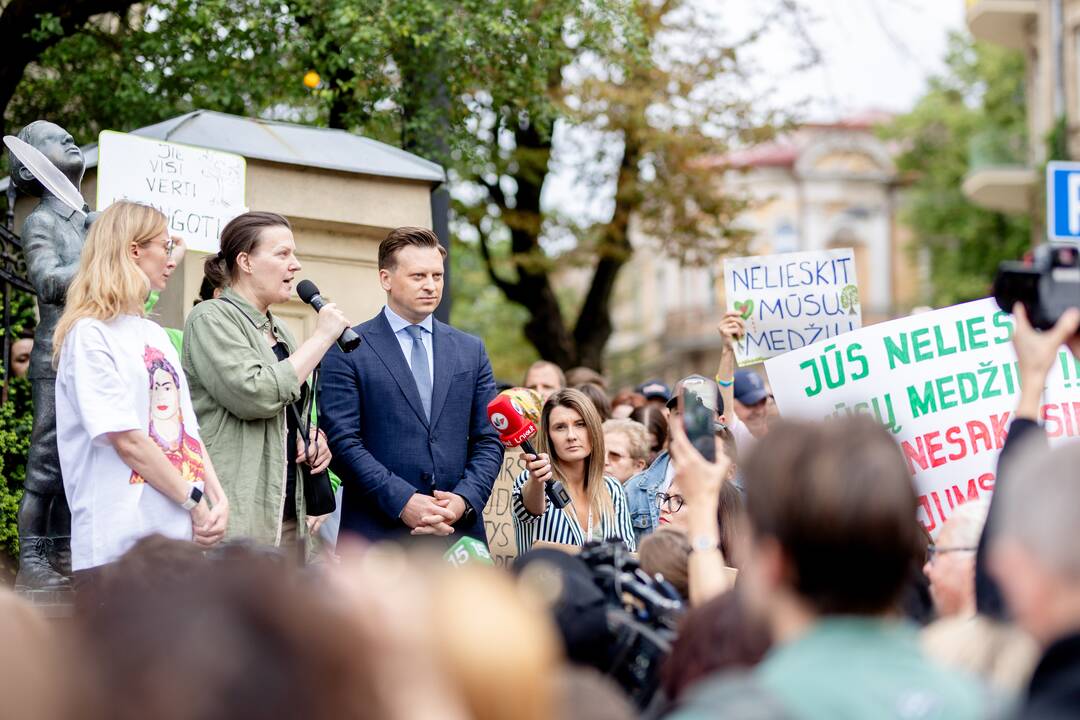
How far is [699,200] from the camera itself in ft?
54.4

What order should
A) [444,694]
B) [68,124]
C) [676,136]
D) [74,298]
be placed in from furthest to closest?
[676,136]
[68,124]
[74,298]
[444,694]

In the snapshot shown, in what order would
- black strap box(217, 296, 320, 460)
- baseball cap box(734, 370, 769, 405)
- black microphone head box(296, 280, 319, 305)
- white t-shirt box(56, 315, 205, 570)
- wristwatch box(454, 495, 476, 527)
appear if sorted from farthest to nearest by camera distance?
baseball cap box(734, 370, 769, 405) → wristwatch box(454, 495, 476, 527) → black microphone head box(296, 280, 319, 305) → black strap box(217, 296, 320, 460) → white t-shirt box(56, 315, 205, 570)

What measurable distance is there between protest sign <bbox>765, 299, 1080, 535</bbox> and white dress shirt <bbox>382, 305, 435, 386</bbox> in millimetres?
1564

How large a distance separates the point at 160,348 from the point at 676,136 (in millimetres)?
11412

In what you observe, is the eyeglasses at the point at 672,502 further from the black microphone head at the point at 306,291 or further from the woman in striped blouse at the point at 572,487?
the black microphone head at the point at 306,291

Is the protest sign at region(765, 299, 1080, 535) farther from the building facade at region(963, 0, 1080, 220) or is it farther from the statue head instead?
the building facade at region(963, 0, 1080, 220)

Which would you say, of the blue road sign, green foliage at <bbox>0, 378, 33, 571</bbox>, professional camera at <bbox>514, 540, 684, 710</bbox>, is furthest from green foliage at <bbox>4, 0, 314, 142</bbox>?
professional camera at <bbox>514, 540, 684, 710</bbox>

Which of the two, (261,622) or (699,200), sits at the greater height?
(699,200)

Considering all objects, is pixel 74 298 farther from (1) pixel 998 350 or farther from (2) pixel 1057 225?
(2) pixel 1057 225

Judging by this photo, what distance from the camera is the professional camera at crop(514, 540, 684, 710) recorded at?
11.7 feet

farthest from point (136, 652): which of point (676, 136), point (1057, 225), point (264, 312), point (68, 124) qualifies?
point (676, 136)

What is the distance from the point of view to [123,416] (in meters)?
4.66

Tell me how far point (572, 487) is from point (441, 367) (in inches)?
46.4

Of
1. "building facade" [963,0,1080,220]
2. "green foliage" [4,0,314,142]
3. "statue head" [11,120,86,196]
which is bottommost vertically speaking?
"statue head" [11,120,86,196]
